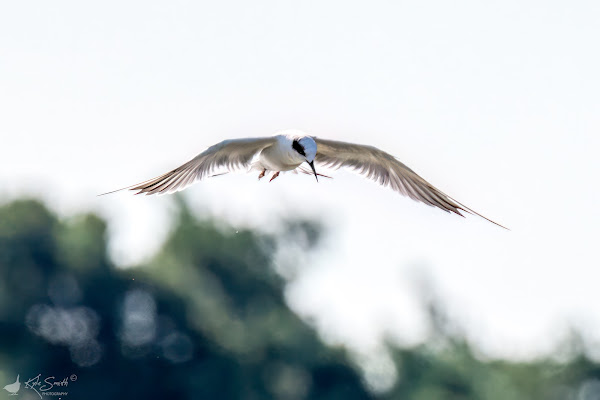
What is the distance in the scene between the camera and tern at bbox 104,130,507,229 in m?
9.88

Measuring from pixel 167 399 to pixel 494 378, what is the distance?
7.24m

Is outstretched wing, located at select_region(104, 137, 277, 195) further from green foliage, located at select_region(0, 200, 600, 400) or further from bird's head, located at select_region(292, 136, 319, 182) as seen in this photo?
green foliage, located at select_region(0, 200, 600, 400)

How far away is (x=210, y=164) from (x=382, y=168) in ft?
4.81

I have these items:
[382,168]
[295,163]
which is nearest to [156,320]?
[382,168]

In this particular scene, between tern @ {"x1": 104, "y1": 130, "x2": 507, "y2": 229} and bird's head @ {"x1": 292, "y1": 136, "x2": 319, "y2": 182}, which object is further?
tern @ {"x1": 104, "y1": 130, "x2": 507, "y2": 229}

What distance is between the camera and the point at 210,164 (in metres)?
10.1

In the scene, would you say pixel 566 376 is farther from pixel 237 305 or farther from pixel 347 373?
pixel 237 305

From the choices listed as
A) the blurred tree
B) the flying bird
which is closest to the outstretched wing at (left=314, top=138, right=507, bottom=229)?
the flying bird

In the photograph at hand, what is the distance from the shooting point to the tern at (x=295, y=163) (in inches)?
389

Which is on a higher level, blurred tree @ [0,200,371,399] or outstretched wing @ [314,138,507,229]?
outstretched wing @ [314,138,507,229]
